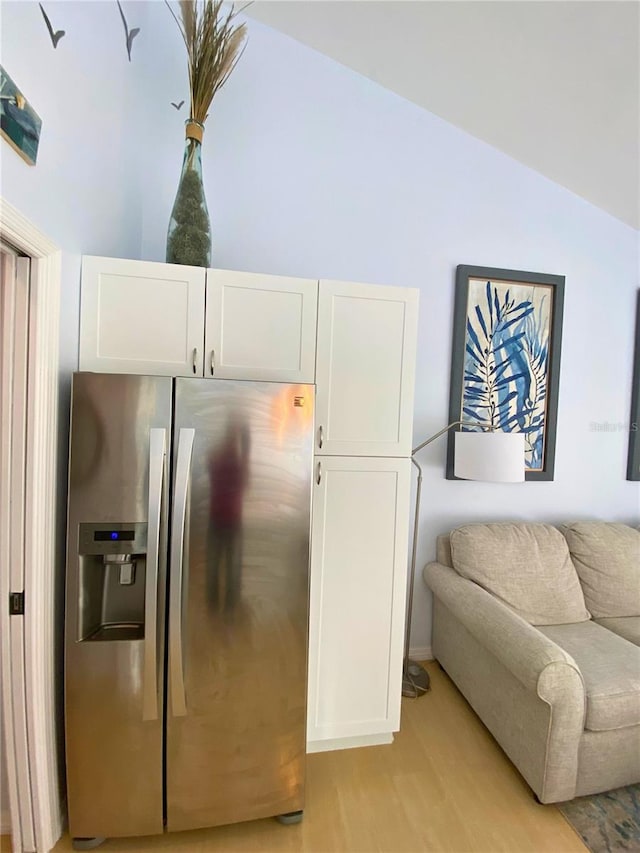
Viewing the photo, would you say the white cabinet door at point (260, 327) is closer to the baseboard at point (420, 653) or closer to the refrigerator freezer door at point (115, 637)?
the refrigerator freezer door at point (115, 637)

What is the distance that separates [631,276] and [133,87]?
10.4 ft

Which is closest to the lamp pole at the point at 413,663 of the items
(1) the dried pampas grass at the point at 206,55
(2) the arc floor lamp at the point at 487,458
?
(2) the arc floor lamp at the point at 487,458

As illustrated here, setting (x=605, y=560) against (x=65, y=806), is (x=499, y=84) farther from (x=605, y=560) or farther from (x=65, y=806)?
(x=65, y=806)

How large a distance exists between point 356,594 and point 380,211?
2.05m

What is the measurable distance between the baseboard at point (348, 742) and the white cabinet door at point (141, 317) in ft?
5.71

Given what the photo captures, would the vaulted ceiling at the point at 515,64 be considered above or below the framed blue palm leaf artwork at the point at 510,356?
above

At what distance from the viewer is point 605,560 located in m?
2.34

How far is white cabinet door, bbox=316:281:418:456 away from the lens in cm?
171

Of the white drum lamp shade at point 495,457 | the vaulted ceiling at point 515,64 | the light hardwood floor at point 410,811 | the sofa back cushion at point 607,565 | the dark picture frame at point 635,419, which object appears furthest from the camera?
the dark picture frame at point 635,419

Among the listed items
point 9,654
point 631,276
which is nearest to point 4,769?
point 9,654

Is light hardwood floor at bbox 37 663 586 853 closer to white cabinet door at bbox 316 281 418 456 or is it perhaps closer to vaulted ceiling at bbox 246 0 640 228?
white cabinet door at bbox 316 281 418 456

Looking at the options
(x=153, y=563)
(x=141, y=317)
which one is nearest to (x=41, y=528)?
(x=153, y=563)

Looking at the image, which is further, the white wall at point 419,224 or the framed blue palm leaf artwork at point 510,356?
the framed blue palm leaf artwork at point 510,356

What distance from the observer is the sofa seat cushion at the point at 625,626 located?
205cm
